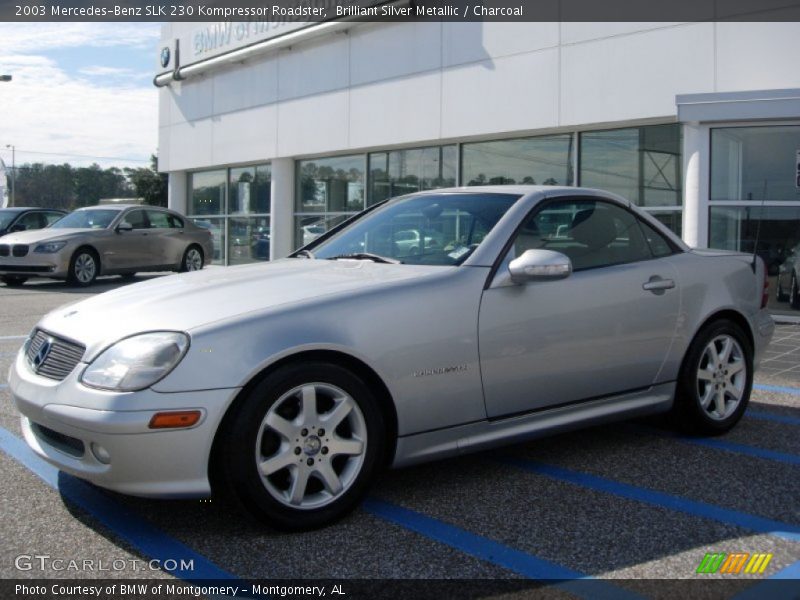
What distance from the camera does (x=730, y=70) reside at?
36.5 feet

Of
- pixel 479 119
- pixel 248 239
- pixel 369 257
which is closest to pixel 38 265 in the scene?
pixel 248 239

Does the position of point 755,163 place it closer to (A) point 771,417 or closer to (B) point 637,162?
(B) point 637,162

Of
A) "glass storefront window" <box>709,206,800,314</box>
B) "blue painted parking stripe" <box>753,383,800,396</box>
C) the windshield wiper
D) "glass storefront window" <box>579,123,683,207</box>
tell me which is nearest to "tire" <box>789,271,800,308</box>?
"glass storefront window" <box>709,206,800,314</box>

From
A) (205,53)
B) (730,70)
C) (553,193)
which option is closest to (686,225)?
(730,70)

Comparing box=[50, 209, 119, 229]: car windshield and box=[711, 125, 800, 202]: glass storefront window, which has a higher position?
box=[711, 125, 800, 202]: glass storefront window

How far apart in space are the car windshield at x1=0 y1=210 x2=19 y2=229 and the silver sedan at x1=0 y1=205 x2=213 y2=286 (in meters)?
1.98

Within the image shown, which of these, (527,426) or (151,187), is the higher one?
(151,187)

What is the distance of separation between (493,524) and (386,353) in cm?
85

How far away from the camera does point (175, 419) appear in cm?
322

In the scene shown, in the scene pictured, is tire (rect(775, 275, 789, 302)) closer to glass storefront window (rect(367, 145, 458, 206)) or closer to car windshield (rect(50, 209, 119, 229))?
glass storefront window (rect(367, 145, 458, 206))

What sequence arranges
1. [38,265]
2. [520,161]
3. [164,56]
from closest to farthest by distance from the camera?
[520,161] < [38,265] < [164,56]

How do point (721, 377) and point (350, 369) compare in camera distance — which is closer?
point (350, 369)

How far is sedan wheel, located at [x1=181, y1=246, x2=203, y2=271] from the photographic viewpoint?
1742 cm

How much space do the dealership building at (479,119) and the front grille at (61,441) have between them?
4.49m
